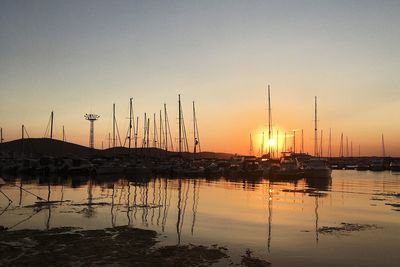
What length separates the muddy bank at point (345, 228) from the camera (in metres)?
23.6

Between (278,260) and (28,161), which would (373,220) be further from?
(28,161)

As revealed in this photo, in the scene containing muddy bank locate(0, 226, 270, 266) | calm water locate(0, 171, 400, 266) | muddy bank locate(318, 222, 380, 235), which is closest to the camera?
muddy bank locate(0, 226, 270, 266)

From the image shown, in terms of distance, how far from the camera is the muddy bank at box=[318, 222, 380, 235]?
23645mm

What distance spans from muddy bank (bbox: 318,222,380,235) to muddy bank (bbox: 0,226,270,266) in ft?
26.6

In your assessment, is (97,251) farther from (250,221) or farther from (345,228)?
(345,228)

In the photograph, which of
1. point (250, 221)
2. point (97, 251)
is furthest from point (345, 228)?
point (97, 251)

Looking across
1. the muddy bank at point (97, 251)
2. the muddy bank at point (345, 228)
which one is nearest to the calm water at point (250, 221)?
the muddy bank at point (345, 228)

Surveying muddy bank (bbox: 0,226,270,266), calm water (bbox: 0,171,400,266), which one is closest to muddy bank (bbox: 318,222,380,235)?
calm water (bbox: 0,171,400,266)

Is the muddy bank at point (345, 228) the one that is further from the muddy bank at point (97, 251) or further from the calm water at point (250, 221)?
the muddy bank at point (97, 251)

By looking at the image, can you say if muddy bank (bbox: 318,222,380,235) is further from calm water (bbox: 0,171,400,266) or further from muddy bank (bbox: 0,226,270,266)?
muddy bank (bbox: 0,226,270,266)

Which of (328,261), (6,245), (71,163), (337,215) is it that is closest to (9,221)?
(6,245)

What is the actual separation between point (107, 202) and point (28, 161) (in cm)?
6853

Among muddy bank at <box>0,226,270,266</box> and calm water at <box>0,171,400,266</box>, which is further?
calm water at <box>0,171,400,266</box>

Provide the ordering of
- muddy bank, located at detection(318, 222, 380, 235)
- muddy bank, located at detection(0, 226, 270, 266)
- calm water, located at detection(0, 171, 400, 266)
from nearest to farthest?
1. muddy bank, located at detection(0, 226, 270, 266)
2. calm water, located at detection(0, 171, 400, 266)
3. muddy bank, located at detection(318, 222, 380, 235)
